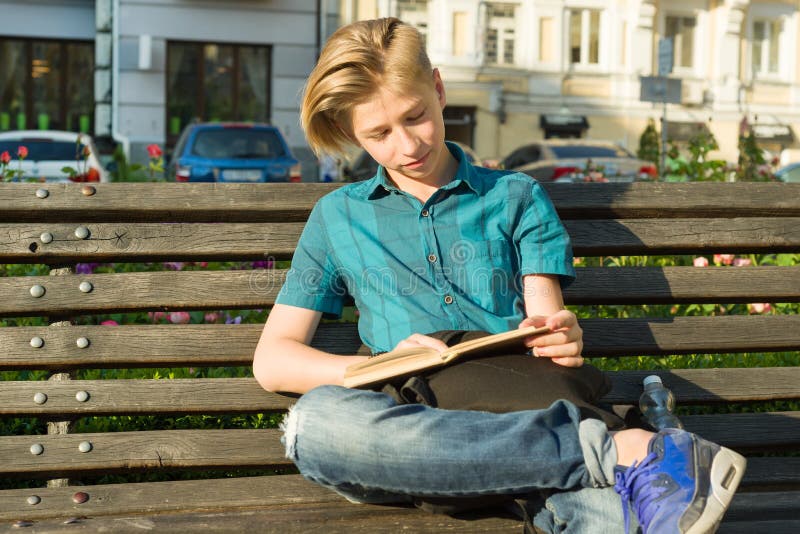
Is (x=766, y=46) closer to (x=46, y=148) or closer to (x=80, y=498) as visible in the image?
(x=46, y=148)

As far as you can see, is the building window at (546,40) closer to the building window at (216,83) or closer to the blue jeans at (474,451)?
the building window at (216,83)

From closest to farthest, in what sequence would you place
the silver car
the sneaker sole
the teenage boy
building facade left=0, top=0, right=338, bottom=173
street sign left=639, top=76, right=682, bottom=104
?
1. the sneaker sole
2. the teenage boy
3. street sign left=639, top=76, right=682, bottom=104
4. the silver car
5. building facade left=0, top=0, right=338, bottom=173

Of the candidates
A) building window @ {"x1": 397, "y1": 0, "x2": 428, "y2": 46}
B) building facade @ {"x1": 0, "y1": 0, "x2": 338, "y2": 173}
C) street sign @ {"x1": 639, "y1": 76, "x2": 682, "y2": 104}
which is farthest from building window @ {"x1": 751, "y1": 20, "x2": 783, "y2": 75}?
street sign @ {"x1": 639, "y1": 76, "x2": 682, "y2": 104}

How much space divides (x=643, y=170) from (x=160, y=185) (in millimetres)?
7192

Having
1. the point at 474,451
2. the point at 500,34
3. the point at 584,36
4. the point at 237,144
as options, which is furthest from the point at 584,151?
the point at 474,451

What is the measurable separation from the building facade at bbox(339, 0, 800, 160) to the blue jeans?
24277 millimetres

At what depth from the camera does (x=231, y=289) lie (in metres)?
3.31

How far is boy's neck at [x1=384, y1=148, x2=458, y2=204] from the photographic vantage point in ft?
10.1

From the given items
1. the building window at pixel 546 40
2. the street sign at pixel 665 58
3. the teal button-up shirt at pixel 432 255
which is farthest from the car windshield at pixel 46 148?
the building window at pixel 546 40

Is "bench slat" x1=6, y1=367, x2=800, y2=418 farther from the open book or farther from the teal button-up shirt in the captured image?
the open book

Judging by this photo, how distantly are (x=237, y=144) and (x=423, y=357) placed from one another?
1386cm

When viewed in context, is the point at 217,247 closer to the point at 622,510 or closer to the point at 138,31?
the point at 622,510

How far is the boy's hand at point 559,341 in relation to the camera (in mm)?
2686

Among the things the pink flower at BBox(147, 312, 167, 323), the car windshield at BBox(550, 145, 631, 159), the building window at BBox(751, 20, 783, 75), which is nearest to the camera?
the pink flower at BBox(147, 312, 167, 323)
